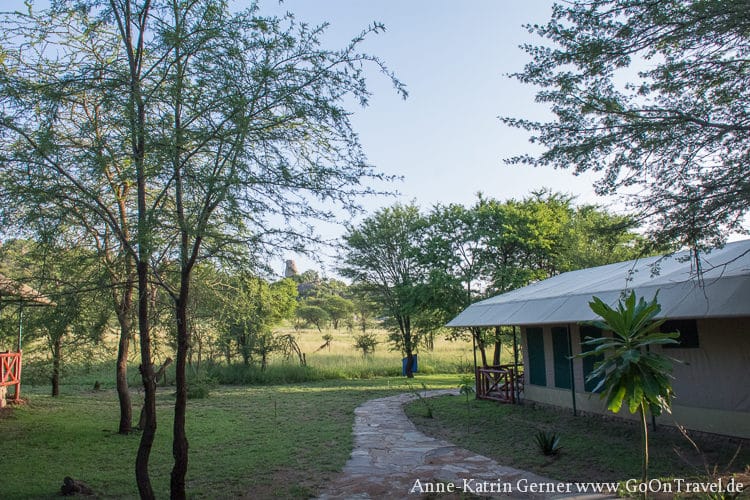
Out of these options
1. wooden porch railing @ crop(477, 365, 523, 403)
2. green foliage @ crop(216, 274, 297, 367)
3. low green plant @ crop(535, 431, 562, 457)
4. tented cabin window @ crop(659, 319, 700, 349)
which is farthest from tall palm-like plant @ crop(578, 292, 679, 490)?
wooden porch railing @ crop(477, 365, 523, 403)

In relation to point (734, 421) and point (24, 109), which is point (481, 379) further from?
point (24, 109)

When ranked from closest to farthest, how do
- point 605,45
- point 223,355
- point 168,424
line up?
1. point 605,45
2. point 168,424
3. point 223,355

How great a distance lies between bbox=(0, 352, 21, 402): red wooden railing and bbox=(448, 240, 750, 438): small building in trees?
11626 millimetres

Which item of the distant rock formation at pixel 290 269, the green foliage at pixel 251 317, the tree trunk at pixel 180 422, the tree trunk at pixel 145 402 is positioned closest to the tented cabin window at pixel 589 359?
the green foliage at pixel 251 317

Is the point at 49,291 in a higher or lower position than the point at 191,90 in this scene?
lower

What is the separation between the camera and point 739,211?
5367 mm

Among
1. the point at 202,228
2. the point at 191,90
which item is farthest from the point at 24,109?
the point at 202,228

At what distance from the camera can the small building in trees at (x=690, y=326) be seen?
674cm

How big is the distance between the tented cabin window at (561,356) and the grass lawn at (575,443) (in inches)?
24.6

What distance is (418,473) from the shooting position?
6621 millimetres

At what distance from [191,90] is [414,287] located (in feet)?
45.8

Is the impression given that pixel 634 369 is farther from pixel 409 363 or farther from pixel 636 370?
pixel 409 363

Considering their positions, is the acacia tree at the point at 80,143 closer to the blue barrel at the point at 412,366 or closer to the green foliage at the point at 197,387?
the green foliage at the point at 197,387

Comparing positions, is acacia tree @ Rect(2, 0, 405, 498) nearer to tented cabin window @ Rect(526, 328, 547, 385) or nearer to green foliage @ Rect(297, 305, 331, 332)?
tented cabin window @ Rect(526, 328, 547, 385)
